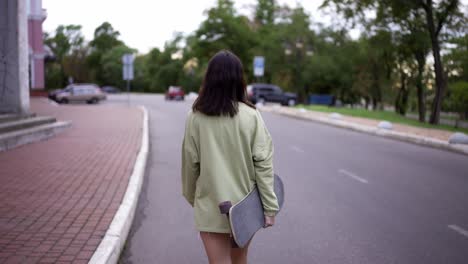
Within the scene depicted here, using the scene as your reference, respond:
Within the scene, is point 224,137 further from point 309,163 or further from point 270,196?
point 309,163

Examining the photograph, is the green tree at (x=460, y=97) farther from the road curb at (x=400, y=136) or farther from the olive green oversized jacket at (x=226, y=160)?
the olive green oversized jacket at (x=226, y=160)

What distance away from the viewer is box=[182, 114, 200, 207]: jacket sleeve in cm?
288

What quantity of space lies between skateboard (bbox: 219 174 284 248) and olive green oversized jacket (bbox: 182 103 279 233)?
44 millimetres

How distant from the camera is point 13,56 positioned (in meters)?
13.0

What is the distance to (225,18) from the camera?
6481 centimetres

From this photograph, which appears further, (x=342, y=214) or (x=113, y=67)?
(x=113, y=67)

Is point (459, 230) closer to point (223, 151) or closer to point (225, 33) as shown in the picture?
point (223, 151)

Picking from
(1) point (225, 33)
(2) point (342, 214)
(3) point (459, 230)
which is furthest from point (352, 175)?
(1) point (225, 33)

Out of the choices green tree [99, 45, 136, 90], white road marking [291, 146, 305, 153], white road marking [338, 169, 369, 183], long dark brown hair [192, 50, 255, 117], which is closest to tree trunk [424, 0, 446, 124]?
white road marking [291, 146, 305, 153]

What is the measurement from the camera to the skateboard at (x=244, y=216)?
2.67 m

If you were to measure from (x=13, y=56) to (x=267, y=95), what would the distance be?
28.9 meters

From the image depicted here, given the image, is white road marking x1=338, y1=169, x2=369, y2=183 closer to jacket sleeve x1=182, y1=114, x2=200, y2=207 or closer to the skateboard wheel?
jacket sleeve x1=182, y1=114, x2=200, y2=207

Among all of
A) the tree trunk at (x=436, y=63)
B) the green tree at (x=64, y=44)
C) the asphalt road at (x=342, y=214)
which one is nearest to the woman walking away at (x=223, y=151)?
the asphalt road at (x=342, y=214)

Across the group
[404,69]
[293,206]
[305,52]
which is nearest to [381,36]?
[404,69]
